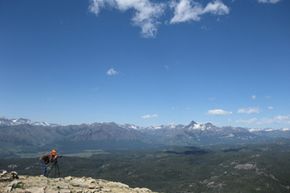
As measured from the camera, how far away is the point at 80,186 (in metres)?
44.8

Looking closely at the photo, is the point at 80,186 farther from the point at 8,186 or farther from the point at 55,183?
the point at 8,186

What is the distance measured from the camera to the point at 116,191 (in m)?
45.0

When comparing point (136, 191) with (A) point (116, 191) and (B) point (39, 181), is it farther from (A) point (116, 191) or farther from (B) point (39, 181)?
(B) point (39, 181)

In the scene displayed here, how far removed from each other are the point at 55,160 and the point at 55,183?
21.9 feet

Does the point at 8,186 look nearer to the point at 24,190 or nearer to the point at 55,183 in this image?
the point at 24,190

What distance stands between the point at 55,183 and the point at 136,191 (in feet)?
39.0

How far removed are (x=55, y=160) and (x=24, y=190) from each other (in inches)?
492

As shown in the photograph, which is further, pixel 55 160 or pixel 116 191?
pixel 55 160

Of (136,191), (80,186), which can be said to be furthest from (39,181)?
(136,191)

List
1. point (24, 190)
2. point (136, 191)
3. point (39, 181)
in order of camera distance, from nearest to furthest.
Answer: point (24, 190)
point (39, 181)
point (136, 191)

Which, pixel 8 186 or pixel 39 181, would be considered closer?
pixel 8 186

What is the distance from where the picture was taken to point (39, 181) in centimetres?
4369

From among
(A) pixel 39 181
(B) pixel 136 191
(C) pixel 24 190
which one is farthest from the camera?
(B) pixel 136 191

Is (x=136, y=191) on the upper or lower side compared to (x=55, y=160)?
lower
